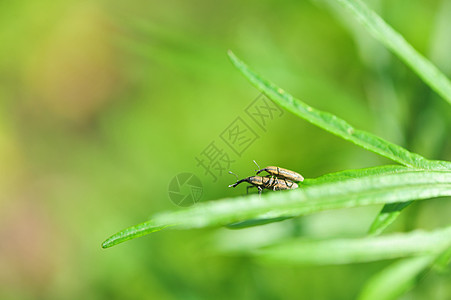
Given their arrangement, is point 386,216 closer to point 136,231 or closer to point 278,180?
point 278,180

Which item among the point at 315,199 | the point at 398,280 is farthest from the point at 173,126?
the point at 315,199

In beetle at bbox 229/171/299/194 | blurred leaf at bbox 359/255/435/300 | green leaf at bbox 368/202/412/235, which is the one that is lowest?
blurred leaf at bbox 359/255/435/300

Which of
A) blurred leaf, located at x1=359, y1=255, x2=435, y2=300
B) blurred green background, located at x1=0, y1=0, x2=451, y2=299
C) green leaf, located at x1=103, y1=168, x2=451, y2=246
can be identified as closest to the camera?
green leaf, located at x1=103, y1=168, x2=451, y2=246

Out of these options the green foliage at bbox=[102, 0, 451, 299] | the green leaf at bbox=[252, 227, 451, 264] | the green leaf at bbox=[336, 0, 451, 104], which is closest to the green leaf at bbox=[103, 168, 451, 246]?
the green foliage at bbox=[102, 0, 451, 299]

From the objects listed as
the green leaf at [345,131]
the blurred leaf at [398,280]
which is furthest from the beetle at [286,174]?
the blurred leaf at [398,280]

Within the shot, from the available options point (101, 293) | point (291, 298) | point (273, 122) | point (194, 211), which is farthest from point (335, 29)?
point (194, 211)

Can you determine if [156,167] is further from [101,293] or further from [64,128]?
[64,128]

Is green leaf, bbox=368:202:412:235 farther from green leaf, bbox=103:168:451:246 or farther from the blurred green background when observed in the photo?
the blurred green background
